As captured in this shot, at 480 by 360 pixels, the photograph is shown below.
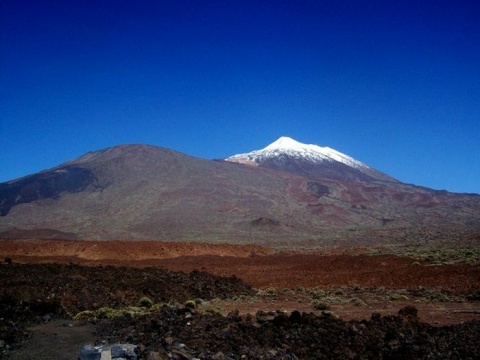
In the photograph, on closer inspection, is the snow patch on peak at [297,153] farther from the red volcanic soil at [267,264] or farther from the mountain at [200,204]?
the red volcanic soil at [267,264]

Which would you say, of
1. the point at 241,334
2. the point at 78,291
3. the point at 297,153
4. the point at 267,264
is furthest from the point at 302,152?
the point at 241,334

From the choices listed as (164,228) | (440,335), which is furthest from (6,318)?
(164,228)

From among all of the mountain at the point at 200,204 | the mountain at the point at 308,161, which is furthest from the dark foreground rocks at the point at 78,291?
the mountain at the point at 308,161

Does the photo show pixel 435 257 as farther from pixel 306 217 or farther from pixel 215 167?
pixel 215 167

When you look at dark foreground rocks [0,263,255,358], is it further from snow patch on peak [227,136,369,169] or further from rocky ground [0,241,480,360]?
snow patch on peak [227,136,369,169]

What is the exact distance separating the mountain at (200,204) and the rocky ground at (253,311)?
133ft

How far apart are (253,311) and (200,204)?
3060 inches

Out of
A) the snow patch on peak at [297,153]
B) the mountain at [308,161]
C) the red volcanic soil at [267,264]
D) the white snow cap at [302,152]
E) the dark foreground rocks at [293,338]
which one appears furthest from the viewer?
the white snow cap at [302,152]

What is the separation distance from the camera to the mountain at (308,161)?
148087mm

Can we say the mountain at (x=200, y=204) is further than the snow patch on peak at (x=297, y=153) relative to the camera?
No

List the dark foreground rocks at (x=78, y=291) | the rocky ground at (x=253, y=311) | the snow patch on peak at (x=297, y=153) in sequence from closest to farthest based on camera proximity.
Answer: the rocky ground at (x=253, y=311)
the dark foreground rocks at (x=78, y=291)
the snow patch on peak at (x=297, y=153)

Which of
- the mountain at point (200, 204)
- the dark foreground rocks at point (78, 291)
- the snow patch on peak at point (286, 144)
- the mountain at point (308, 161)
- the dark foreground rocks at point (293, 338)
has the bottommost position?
the dark foreground rocks at point (78, 291)

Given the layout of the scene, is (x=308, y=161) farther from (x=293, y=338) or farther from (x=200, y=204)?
(x=293, y=338)

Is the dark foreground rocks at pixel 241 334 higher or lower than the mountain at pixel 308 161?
lower
